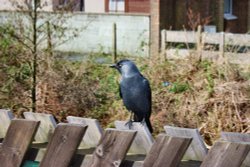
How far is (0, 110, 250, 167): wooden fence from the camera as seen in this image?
8.64 feet

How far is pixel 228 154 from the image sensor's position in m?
2.56

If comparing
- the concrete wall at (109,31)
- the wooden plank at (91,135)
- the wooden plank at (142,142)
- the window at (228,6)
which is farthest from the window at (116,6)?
the wooden plank at (142,142)

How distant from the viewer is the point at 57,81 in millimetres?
9625

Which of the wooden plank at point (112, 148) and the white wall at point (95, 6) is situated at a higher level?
the wooden plank at point (112, 148)

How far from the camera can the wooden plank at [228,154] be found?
254 cm

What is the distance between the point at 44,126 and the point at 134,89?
13.1ft

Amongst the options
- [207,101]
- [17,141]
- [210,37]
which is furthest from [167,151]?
[210,37]

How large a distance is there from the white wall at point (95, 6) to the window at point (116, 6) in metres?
0.30

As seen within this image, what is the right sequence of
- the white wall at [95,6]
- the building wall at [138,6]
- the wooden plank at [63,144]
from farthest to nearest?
the white wall at [95,6] < the building wall at [138,6] < the wooden plank at [63,144]

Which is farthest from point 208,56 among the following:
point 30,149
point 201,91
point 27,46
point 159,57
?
point 30,149

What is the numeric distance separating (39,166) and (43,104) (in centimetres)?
632

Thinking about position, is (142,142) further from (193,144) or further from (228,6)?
(228,6)

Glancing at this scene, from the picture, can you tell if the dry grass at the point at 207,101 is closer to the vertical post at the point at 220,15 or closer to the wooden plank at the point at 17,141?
the wooden plank at the point at 17,141

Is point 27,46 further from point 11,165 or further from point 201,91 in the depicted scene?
point 11,165
